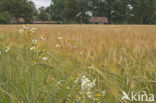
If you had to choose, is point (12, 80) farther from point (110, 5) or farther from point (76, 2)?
point (76, 2)

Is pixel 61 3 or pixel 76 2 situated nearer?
pixel 76 2

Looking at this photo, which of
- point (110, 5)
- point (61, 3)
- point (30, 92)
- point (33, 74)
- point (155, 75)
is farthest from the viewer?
point (61, 3)

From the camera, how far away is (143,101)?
3.57 ft

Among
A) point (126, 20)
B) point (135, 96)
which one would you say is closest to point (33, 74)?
point (135, 96)

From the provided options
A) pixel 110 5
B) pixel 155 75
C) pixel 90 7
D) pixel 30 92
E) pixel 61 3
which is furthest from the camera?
pixel 61 3

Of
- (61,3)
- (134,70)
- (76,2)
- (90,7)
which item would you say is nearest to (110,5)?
(90,7)

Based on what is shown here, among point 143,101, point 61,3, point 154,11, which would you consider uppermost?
point 61,3

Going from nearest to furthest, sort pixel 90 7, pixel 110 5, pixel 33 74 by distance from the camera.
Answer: pixel 33 74, pixel 110 5, pixel 90 7

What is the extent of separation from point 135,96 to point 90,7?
43012mm

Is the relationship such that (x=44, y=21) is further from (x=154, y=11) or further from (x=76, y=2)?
(x=154, y=11)

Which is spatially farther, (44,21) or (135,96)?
(44,21)

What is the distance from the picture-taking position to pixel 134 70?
149cm

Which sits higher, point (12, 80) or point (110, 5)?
point (110, 5)

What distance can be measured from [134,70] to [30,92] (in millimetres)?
912
